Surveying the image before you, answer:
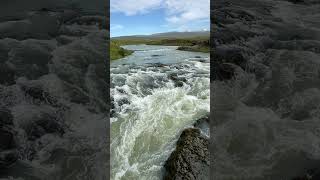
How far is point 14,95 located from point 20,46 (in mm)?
768

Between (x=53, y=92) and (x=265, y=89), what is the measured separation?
2.58 meters

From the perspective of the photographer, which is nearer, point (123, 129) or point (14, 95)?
point (14, 95)

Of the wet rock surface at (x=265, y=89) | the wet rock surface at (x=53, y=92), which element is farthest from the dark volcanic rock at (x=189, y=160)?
the wet rock surface at (x=53, y=92)

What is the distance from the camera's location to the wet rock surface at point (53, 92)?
4.10 metres

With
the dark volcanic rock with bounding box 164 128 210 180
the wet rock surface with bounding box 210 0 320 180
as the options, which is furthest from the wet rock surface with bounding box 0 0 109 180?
the wet rock surface with bounding box 210 0 320 180

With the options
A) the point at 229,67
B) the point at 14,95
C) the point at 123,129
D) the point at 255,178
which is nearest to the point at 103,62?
the point at 123,129

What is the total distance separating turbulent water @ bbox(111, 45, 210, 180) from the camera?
434 centimetres

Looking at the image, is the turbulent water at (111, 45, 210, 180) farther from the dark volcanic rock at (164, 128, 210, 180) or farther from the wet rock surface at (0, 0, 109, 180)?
the wet rock surface at (0, 0, 109, 180)

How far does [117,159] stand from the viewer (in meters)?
4.46

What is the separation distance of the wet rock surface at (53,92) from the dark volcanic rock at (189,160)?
0.72m

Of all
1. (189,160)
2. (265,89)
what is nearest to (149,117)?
(189,160)

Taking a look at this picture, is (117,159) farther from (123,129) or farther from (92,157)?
(123,129)

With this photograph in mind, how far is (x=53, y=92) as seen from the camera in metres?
4.55

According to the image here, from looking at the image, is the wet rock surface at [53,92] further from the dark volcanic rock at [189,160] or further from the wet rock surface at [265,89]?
the wet rock surface at [265,89]
